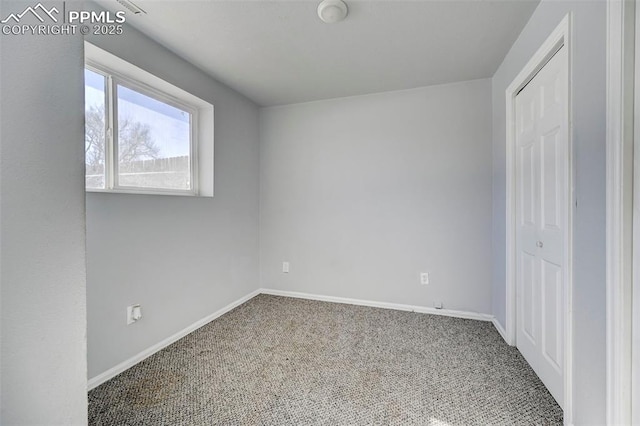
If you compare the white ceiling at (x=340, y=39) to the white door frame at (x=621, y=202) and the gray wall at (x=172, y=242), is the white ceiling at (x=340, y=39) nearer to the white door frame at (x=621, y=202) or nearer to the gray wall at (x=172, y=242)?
the gray wall at (x=172, y=242)

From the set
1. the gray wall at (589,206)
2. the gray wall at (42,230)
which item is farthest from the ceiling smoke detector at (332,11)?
the gray wall at (42,230)

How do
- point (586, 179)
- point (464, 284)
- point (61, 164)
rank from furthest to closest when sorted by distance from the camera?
point (464, 284), point (586, 179), point (61, 164)

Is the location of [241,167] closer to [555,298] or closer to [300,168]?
[300,168]

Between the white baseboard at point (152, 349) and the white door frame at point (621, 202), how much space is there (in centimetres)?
266

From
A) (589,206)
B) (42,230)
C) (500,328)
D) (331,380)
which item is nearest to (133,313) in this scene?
(331,380)

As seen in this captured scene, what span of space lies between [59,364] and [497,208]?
9.67ft

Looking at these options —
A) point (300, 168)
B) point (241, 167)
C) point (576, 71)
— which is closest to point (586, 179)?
point (576, 71)

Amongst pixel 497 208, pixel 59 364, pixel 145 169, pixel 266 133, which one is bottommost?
pixel 59 364

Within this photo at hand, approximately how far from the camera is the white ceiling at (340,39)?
172 centimetres

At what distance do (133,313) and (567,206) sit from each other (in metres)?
2.78

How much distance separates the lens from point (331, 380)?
176cm

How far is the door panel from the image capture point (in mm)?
1502

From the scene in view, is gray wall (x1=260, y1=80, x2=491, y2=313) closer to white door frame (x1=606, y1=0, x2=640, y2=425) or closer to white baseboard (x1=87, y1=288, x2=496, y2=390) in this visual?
white baseboard (x1=87, y1=288, x2=496, y2=390)

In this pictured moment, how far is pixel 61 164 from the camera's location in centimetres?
72
